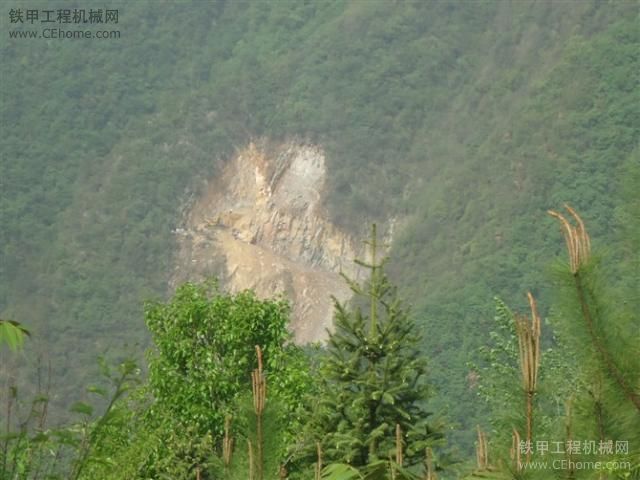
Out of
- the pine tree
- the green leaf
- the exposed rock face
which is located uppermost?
the exposed rock face

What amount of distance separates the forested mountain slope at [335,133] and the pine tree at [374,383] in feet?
133

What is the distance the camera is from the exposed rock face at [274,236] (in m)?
68.8

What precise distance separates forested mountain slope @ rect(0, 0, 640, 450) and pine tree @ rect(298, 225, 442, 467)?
4051 cm

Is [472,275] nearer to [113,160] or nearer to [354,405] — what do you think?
[113,160]

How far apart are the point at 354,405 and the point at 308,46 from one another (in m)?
79.2

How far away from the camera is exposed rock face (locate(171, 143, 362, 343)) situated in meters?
68.8

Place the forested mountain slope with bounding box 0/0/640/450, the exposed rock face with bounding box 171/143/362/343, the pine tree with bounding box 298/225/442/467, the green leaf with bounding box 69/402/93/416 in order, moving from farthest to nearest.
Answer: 1. the exposed rock face with bounding box 171/143/362/343
2. the forested mountain slope with bounding box 0/0/640/450
3. the pine tree with bounding box 298/225/442/467
4. the green leaf with bounding box 69/402/93/416

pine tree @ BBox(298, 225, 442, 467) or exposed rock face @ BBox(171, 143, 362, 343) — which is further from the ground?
exposed rock face @ BBox(171, 143, 362, 343)

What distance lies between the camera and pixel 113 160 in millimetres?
80812

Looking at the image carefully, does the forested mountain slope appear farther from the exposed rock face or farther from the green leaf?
the green leaf

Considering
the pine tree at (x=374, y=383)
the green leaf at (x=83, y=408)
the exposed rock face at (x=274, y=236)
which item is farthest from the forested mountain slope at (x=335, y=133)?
the green leaf at (x=83, y=408)

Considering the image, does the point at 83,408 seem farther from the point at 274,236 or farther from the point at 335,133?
the point at 335,133

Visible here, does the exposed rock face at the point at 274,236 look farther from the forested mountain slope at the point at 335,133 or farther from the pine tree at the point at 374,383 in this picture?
the pine tree at the point at 374,383

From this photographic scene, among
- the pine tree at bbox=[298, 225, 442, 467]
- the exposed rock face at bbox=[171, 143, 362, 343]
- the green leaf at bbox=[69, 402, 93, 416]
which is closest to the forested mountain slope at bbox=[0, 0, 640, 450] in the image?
the exposed rock face at bbox=[171, 143, 362, 343]
